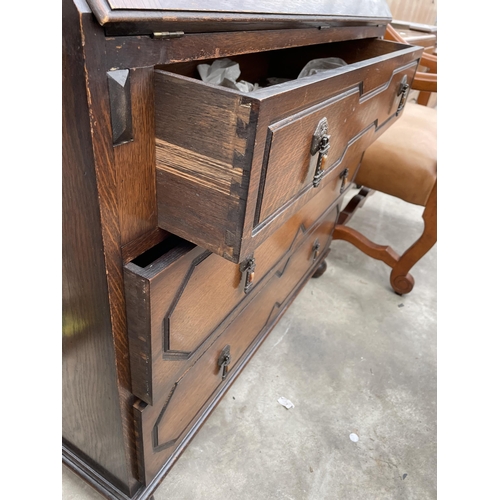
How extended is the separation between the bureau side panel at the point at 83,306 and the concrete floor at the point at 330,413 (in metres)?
0.19

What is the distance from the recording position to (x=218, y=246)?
45cm

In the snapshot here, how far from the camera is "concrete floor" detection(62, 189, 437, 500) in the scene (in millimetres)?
904

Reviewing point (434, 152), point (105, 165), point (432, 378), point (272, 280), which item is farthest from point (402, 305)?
point (105, 165)

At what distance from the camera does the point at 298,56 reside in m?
0.98

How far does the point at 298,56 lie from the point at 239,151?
720 mm

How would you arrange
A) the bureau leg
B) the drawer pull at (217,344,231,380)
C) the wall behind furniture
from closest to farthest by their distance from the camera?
the drawer pull at (217,344,231,380)
the bureau leg
the wall behind furniture

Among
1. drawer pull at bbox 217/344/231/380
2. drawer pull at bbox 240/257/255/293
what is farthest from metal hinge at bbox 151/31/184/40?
drawer pull at bbox 217/344/231/380

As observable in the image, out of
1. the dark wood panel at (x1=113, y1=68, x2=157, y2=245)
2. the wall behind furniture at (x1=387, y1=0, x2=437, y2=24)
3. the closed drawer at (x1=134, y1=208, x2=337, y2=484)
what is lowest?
the closed drawer at (x1=134, y1=208, x2=337, y2=484)

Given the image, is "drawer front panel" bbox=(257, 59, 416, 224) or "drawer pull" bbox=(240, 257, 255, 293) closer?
"drawer front panel" bbox=(257, 59, 416, 224)

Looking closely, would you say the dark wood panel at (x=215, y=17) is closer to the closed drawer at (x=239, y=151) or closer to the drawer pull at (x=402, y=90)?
the closed drawer at (x=239, y=151)

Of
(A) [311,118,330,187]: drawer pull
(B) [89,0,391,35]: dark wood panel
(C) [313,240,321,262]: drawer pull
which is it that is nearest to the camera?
(B) [89,0,391,35]: dark wood panel

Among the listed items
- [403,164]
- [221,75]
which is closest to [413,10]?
[403,164]

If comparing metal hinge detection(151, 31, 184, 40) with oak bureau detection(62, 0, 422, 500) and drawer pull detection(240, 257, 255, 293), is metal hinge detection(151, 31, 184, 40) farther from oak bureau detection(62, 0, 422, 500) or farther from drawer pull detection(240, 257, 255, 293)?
drawer pull detection(240, 257, 255, 293)

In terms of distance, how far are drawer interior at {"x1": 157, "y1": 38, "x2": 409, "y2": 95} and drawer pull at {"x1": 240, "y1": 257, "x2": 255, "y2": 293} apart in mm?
450
